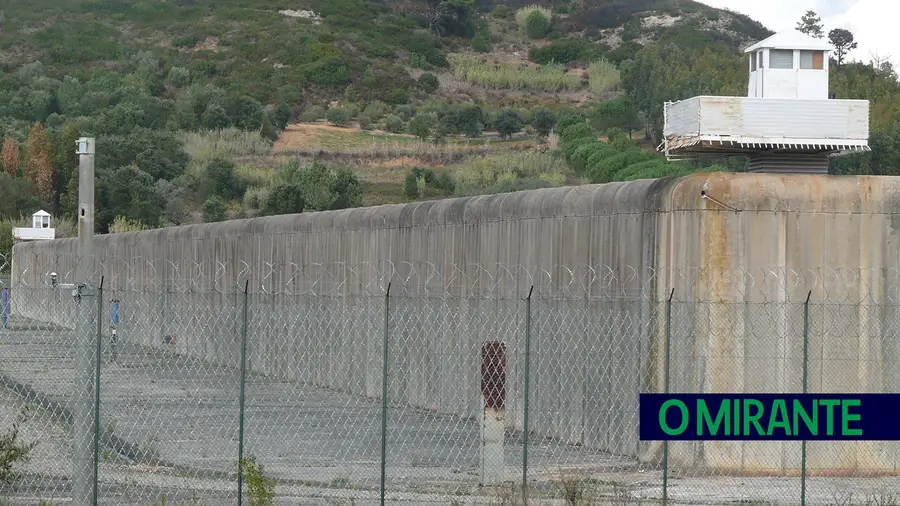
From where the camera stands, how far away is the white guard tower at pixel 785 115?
18656mm

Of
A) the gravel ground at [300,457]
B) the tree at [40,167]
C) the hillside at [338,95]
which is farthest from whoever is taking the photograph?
the tree at [40,167]

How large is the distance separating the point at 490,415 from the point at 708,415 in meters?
2.94

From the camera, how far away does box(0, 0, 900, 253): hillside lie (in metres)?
74.1

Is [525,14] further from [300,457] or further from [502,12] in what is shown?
[300,457]

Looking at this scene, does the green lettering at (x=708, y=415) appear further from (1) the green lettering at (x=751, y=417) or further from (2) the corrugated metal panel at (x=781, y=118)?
(2) the corrugated metal panel at (x=781, y=118)

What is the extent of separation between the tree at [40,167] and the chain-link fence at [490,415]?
5962cm

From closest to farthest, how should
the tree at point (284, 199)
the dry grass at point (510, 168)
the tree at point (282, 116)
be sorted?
1. the tree at point (284, 199)
2. the dry grass at point (510, 168)
3. the tree at point (282, 116)

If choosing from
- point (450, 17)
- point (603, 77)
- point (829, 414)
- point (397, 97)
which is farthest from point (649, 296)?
point (450, 17)

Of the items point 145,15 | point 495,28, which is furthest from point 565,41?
point 145,15

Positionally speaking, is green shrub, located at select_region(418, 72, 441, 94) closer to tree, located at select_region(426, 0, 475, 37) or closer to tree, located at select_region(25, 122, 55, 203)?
tree, located at select_region(426, 0, 475, 37)

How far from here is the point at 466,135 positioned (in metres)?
103

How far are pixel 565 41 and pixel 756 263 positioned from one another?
444ft

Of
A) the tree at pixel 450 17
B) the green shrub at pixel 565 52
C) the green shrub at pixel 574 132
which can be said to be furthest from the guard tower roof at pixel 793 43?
the tree at pixel 450 17

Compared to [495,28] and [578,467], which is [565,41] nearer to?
[495,28]
